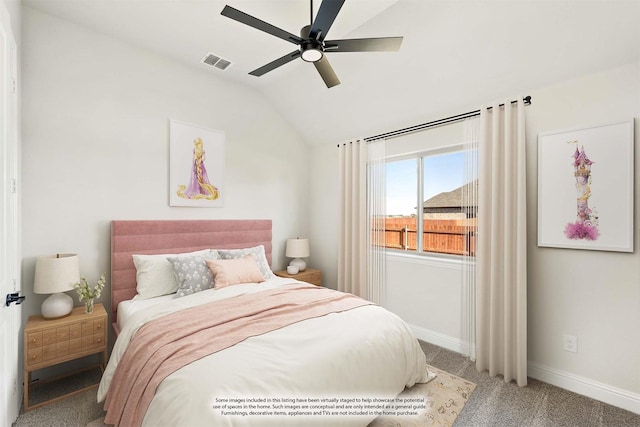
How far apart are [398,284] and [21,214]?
3.55 m

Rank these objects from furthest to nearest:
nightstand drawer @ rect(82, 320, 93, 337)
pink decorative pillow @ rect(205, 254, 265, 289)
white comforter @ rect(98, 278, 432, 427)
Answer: pink decorative pillow @ rect(205, 254, 265, 289), nightstand drawer @ rect(82, 320, 93, 337), white comforter @ rect(98, 278, 432, 427)

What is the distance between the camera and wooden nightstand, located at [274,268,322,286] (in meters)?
3.84

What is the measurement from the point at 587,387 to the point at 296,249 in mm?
3036

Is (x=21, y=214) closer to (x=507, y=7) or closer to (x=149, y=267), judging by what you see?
(x=149, y=267)

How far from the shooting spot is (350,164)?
3816 millimetres

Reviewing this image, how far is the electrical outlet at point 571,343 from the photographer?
2.27 meters

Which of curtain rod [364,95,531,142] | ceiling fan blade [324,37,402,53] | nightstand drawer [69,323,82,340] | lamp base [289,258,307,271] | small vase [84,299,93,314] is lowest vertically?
nightstand drawer [69,323,82,340]

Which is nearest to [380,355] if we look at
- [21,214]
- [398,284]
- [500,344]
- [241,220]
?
[500,344]

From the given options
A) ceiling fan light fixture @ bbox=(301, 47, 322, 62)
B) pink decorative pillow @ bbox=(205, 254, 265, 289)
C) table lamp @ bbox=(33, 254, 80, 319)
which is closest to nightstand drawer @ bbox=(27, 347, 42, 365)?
table lamp @ bbox=(33, 254, 80, 319)

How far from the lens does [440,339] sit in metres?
3.07

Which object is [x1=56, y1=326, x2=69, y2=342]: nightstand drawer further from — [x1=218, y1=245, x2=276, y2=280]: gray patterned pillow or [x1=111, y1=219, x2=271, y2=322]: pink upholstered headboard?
[x1=218, y1=245, x2=276, y2=280]: gray patterned pillow

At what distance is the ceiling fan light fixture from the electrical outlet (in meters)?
2.84

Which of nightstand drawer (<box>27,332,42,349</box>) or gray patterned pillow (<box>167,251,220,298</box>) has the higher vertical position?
gray patterned pillow (<box>167,251,220,298</box>)

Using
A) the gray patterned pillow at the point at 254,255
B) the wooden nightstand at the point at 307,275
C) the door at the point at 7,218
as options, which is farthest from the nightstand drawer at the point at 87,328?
the wooden nightstand at the point at 307,275
